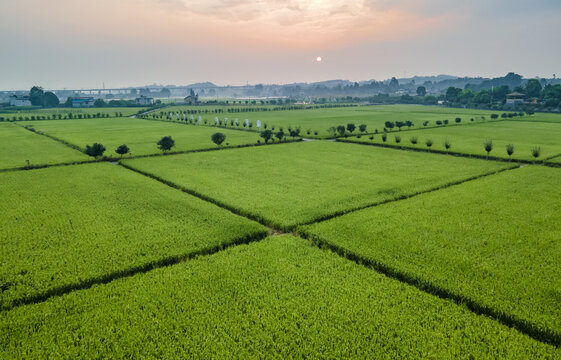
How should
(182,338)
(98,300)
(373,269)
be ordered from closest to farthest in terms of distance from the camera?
(182,338) < (98,300) < (373,269)

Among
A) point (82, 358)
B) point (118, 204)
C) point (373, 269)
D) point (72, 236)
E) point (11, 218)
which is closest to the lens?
point (82, 358)

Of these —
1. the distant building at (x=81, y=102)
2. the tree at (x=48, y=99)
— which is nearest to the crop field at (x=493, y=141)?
the distant building at (x=81, y=102)

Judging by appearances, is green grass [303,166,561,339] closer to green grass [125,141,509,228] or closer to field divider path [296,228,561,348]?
field divider path [296,228,561,348]

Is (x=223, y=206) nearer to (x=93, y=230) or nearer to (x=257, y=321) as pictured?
(x=93, y=230)

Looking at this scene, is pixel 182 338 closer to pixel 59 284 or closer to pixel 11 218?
pixel 59 284

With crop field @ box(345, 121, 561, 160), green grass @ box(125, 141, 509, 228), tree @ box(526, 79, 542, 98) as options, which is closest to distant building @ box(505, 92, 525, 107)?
tree @ box(526, 79, 542, 98)

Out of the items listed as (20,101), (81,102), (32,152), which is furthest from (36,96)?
(32,152)

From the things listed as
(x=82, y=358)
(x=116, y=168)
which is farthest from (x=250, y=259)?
(x=116, y=168)
